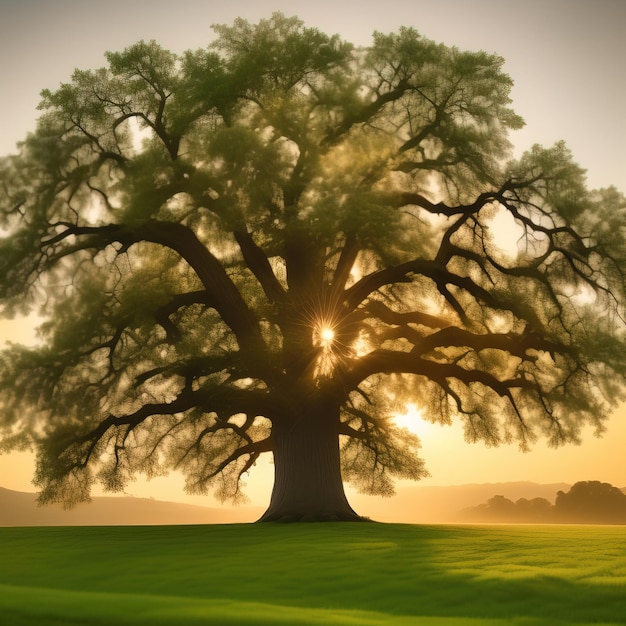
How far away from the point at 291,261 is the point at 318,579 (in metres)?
12.9

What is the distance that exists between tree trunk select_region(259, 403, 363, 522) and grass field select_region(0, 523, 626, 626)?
4569 millimetres

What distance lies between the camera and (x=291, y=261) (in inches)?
883

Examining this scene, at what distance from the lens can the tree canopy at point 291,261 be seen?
1991 cm

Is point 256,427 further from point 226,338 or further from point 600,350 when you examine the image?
point 600,350

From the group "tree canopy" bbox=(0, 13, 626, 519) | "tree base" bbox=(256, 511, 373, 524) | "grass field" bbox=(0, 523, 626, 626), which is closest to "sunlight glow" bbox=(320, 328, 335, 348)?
"tree canopy" bbox=(0, 13, 626, 519)

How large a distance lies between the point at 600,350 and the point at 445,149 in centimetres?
703

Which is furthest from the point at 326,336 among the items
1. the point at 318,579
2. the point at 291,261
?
the point at 318,579

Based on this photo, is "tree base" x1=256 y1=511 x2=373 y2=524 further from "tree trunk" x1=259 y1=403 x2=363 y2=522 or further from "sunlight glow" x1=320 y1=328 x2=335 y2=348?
"sunlight glow" x1=320 y1=328 x2=335 y2=348

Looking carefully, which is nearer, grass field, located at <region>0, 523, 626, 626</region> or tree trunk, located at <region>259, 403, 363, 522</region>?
grass field, located at <region>0, 523, 626, 626</region>

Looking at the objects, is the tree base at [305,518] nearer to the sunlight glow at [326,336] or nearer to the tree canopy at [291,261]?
the tree canopy at [291,261]

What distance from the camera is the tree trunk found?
21500 millimetres

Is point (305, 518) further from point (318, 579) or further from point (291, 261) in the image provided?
point (318, 579)

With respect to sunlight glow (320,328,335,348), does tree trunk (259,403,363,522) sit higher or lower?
lower

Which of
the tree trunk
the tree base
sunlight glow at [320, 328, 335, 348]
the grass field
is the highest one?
sunlight glow at [320, 328, 335, 348]
